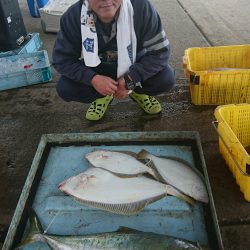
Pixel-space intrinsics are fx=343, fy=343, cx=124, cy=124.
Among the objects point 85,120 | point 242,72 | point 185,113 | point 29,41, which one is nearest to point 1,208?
point 85,120

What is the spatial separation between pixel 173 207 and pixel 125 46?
1207mm

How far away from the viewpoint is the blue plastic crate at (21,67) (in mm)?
3338

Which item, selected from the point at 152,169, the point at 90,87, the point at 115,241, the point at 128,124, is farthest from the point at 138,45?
the point at 115,241

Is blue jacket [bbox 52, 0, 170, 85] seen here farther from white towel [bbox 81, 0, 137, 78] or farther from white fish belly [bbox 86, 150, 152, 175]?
white fish belly [bbox 86, 150, 152, 175]

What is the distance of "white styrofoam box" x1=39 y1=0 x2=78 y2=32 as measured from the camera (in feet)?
14.7

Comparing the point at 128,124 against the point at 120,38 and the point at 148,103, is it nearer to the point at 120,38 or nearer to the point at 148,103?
the point at 148,103

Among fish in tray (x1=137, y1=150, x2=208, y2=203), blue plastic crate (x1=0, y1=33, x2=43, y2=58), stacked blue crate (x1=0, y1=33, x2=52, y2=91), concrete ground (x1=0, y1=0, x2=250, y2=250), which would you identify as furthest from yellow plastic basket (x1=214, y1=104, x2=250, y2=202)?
blue plastic crate (x1=0, y1=33, x2=43, y2=58)

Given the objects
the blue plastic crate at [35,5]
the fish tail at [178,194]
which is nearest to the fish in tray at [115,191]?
the fish tail at [178,194]

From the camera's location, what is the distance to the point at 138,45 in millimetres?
2590

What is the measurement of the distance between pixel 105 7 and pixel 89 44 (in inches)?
12.1

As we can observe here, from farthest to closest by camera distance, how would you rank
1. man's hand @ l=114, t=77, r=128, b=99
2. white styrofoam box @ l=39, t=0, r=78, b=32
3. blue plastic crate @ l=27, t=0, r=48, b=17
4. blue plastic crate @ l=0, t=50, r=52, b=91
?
blue plastic crate @ l=27, t=0, r=48, b=17 < white styrofoam box @ l=39, t=0, r=78, b=32 < blue plastic crate @ l=0, t=50, r=52, b=91 < man's hand @ l=114, t=77, r=128, b=99

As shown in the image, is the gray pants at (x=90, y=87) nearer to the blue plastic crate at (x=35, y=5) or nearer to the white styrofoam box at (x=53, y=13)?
the white styrofoam box at (x=53, y=13)

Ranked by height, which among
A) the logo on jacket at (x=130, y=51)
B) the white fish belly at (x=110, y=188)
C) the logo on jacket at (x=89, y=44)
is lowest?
the white fish belly at (x=110, y=188)

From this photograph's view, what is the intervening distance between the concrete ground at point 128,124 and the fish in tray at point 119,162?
50 cm
